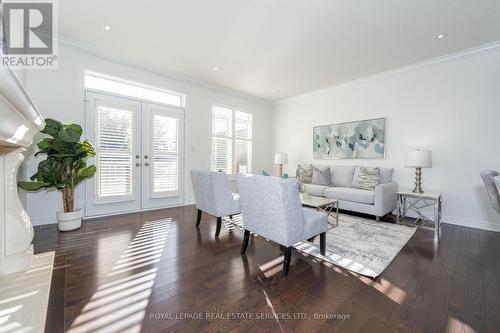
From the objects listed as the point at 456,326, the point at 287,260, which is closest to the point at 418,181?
the point at 456,326

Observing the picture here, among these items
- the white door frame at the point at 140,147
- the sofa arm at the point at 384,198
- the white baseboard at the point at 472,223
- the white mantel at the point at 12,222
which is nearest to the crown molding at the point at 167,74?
the white door frame at the point at 140,147

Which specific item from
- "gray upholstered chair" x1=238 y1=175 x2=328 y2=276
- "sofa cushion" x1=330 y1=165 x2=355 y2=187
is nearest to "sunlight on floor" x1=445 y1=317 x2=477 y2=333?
"gray upholstered chair" x1=238 y1=175 x2=328 y2=276

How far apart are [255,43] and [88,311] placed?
143 inches

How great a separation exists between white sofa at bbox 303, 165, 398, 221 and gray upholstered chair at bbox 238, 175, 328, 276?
1.93 m

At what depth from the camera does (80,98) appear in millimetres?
3525

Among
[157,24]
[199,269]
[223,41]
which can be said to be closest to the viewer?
[199,269]

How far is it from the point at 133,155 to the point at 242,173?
2.16 m

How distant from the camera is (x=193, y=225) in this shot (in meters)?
3.36

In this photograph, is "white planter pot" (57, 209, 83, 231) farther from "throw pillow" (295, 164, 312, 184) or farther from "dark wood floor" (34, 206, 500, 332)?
"throw pillow" (295, 164, 312, 184)

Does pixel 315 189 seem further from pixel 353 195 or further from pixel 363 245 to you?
pixel 363 245

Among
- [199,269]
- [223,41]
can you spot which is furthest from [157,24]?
[199,269]

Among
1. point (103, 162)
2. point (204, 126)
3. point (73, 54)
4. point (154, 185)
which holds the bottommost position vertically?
point (154, 185)

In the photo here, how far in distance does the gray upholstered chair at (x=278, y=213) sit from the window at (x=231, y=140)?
327cm

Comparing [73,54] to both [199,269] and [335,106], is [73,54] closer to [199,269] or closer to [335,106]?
[199,269]
